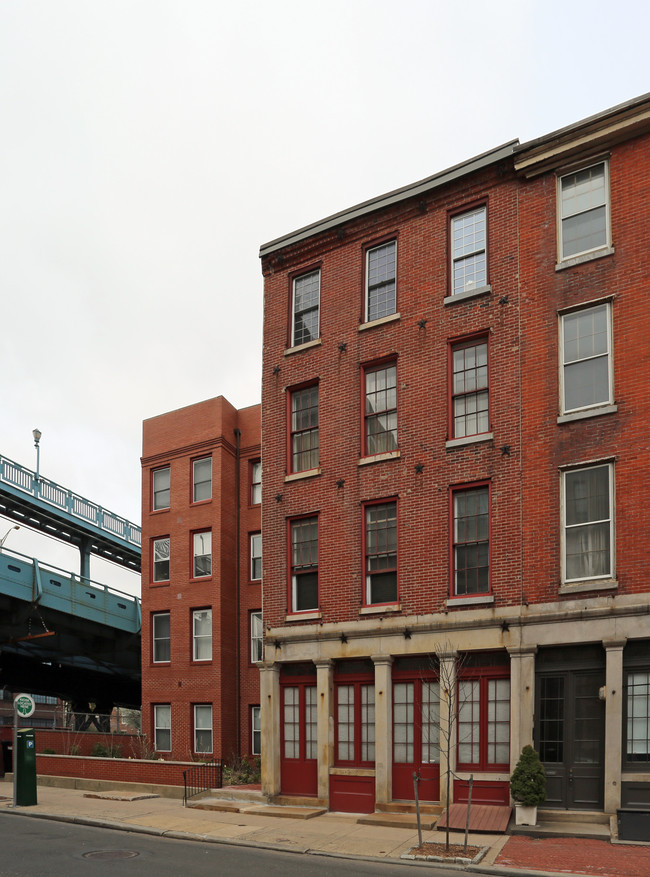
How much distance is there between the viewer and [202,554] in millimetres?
31703

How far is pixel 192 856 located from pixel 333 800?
19.9 ft

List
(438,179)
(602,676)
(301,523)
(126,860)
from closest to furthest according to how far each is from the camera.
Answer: (126,860)
(602,676)
(438,179)
(301,523)

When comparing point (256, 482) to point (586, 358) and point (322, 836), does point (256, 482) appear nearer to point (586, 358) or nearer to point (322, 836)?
point (586, 358)

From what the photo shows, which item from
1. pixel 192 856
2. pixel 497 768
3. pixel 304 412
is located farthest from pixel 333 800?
pixel 304 412

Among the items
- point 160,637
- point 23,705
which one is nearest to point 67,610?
point 160,637

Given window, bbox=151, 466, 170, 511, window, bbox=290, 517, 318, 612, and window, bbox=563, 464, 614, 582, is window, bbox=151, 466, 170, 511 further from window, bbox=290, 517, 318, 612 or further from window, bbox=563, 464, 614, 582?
window, bbox=563, 464, 614, 582

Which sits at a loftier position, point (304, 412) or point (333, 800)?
point (304, 412)

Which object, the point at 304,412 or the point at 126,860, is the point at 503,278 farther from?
the point at 126,860

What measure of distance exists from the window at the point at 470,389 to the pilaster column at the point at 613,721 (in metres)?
5.76

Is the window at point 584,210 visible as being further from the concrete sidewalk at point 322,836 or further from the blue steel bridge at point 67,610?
the blue steel bridge at point 67,610

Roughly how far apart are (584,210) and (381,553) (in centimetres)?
923

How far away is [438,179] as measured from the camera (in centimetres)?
2200

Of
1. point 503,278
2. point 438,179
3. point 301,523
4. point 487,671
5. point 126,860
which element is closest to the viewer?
point 126,860

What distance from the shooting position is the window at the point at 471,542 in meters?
19.9
